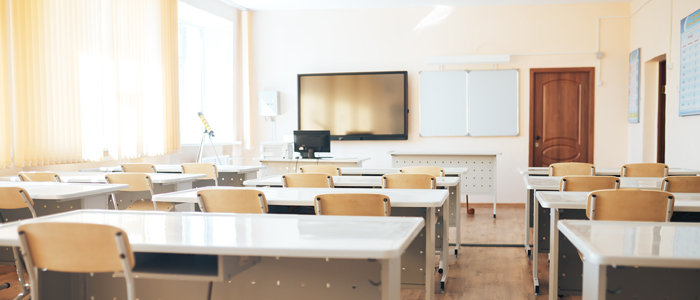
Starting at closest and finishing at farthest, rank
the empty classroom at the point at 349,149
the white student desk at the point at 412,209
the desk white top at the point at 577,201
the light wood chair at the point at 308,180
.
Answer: the empty classroom at the point at 349,149 → the desk white top at the point at 577,201 → the white student desk at the point at 412,209 → the light wood chair at the point at 308,180

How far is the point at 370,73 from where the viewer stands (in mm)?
7785

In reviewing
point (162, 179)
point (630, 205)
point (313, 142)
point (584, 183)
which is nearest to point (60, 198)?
point (162, 179)

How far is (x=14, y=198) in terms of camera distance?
2766 mm

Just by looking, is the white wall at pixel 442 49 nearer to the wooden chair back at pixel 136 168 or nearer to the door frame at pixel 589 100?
the door frame at pixel 589 100

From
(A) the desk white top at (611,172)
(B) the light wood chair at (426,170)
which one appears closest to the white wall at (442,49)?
(A) the desk white top at (611,172)

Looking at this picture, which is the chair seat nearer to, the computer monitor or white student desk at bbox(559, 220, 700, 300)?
the computer monitor

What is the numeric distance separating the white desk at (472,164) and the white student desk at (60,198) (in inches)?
160

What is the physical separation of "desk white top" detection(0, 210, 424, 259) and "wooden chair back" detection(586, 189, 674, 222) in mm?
1097

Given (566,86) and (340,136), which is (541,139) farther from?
(340,136)

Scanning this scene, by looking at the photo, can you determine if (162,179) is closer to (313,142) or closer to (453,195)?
(453,195)

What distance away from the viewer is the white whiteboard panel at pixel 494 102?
743 centimetres

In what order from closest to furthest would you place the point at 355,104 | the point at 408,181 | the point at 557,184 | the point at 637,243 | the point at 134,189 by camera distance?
the point at 637,243 < the point at 557,184 < the point at 408,181 < the point at 134,189 < the point at 355,104

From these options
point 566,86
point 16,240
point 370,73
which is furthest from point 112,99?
point 566,86

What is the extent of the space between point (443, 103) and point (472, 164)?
1.49m
